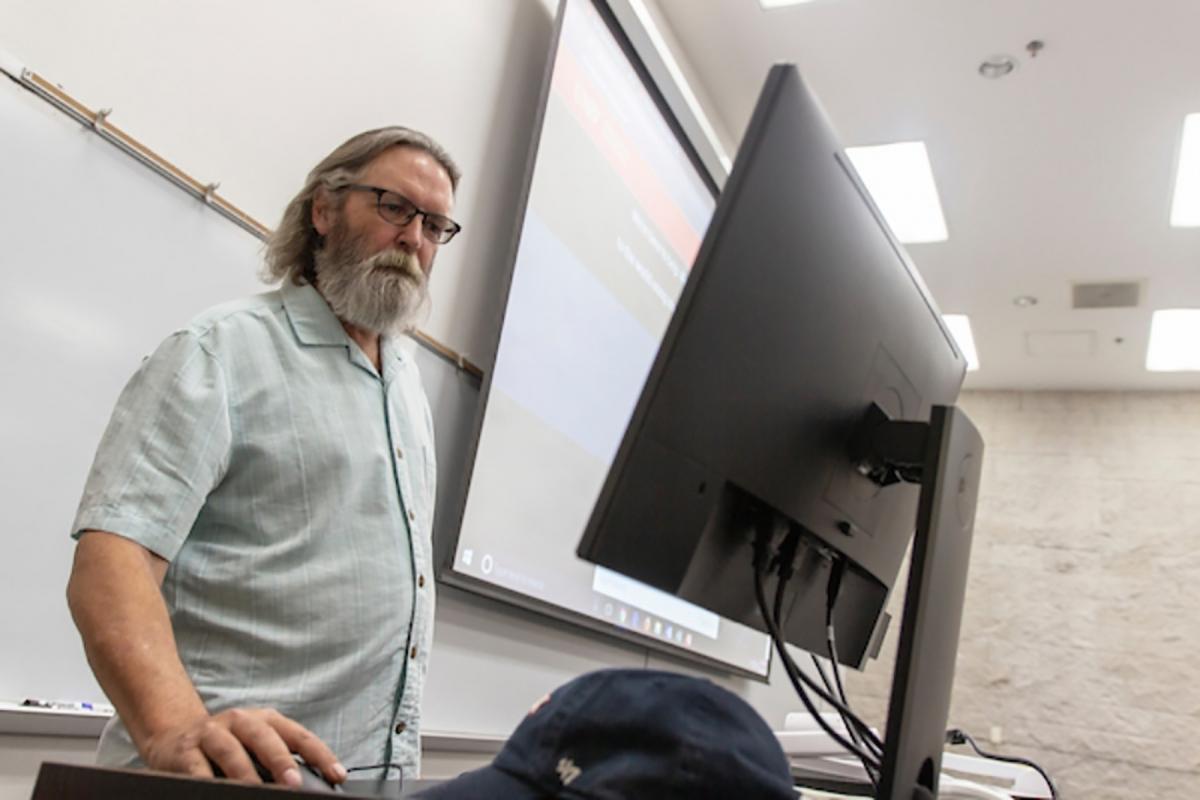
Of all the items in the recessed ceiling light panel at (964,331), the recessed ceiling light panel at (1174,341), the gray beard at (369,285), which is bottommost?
the gray beard at (369,285)

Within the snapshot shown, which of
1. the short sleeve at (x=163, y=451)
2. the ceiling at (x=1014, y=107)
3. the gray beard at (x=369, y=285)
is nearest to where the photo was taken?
the short sleeve at (x=163, y=451)

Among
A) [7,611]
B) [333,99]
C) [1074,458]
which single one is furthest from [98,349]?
[1074,458]

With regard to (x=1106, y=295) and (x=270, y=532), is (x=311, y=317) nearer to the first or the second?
(x=270, y=532)

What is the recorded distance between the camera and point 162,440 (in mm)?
959

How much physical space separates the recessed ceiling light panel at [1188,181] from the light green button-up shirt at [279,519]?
344 centimetres

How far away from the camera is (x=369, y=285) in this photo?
4.10 ft

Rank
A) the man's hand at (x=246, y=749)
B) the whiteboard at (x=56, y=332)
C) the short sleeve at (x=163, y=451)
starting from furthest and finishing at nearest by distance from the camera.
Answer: the whiteboard at (x=56, y=332), the short sleeve at (x=163, y=451), the man's hand at (x=246, y=749)

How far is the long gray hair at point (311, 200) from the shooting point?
135 cm

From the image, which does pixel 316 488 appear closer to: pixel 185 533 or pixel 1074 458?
pixel 185 533

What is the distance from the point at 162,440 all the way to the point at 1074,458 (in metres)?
5.79

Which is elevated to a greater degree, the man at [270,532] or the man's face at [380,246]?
the man's face at [380,246]

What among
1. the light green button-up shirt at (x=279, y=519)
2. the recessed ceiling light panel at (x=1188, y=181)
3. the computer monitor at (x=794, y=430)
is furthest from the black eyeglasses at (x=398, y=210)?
the recessed ceiling light panel at (x=1188, y=181)

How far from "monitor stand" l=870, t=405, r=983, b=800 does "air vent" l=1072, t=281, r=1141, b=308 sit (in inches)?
172

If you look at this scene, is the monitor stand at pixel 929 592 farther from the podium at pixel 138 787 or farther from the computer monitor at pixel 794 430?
the podium at pixel 138 787
